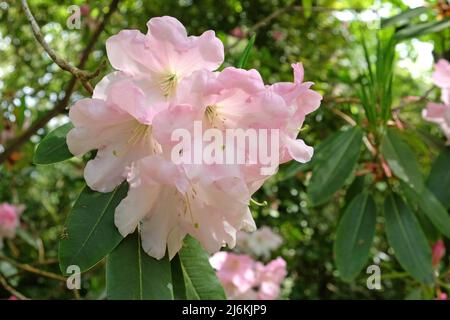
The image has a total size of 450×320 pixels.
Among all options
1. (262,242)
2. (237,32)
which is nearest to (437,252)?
(262,242)

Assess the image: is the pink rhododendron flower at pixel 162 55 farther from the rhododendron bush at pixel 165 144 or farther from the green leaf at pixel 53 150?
the green leaf at pixel 53 150

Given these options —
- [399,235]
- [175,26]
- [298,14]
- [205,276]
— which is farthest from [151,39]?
[298,14]

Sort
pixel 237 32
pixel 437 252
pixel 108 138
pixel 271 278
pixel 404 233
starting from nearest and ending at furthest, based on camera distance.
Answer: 1. pixel 108 138
2. pixel 404 233
3. pixel 437 252
4. pixel 271 278
5. pixel 237 32

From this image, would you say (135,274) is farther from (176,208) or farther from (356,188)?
(356,188)

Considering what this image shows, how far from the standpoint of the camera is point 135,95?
70 cm

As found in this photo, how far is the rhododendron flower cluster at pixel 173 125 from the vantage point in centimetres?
69

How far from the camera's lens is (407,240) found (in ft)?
4.74

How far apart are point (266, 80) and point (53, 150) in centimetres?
148

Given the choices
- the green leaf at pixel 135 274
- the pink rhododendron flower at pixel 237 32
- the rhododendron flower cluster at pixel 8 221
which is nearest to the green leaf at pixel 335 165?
the green leaf at pixel 135 274

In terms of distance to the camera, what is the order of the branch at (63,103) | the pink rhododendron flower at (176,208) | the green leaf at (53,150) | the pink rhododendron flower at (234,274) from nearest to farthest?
the pink rhododendron flower at (176,208) → the green leaf at (53,150) → the branch at (63,103) → the pink rhododendron flower at (234,274)

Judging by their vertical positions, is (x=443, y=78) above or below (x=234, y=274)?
above

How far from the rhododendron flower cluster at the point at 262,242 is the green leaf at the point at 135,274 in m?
1.58

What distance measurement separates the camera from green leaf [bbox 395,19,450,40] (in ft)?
Result: 5.25
